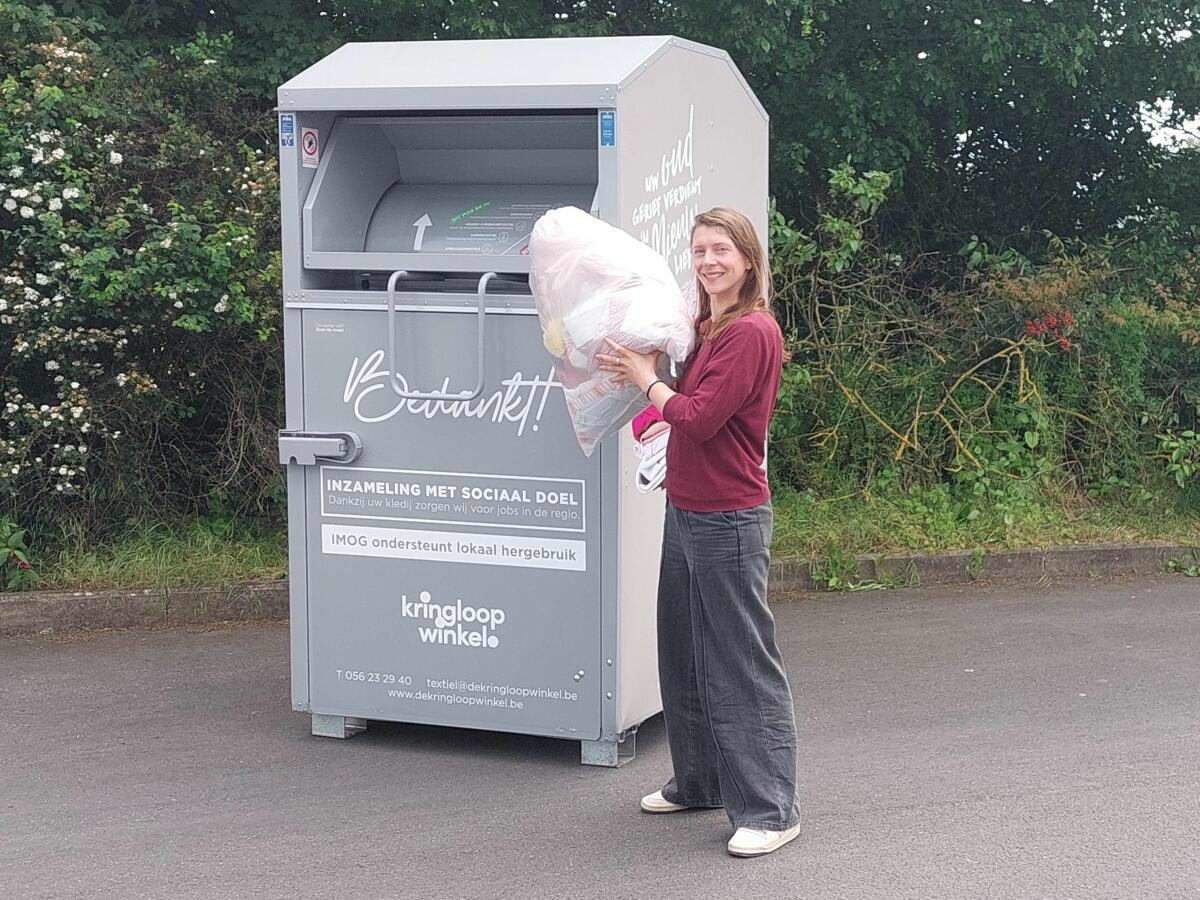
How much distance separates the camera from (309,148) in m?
4.93

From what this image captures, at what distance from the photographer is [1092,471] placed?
8688 millimetres

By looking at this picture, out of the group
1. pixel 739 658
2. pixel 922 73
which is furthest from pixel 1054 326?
pixel 739 658

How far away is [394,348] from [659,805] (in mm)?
1644

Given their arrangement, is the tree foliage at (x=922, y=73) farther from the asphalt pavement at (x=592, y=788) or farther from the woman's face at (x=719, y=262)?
the woman's face at (x=719, y=262)

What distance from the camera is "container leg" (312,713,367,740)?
5.10 metres

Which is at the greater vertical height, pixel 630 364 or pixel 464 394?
pixel 630 364

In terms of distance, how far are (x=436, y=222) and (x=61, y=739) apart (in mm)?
2199

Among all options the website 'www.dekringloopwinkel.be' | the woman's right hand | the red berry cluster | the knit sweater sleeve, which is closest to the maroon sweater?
the knit sweater sleeve

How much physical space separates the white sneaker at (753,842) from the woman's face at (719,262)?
1451mm

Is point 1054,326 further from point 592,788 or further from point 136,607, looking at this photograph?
point 136,607

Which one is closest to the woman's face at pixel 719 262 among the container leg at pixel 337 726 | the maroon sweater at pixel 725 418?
the maroon sweater at pixel 725 418

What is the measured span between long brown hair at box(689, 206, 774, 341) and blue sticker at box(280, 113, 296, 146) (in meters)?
1.55

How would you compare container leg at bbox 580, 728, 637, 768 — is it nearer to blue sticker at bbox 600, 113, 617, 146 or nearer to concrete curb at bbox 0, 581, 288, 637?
blue sticker at bbox 600, 113, 617, 146

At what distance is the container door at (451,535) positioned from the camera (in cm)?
470
